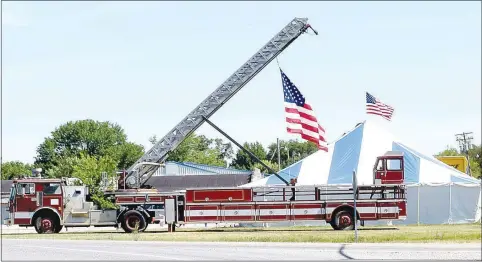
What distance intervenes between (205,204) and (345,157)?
10421 mm

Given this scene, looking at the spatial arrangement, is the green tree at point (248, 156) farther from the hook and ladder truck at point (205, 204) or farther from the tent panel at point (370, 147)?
the hook and ladder truck at point (205, 204)

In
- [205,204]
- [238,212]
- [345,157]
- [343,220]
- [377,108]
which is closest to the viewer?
[343,220]

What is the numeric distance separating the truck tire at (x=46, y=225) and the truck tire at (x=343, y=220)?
486 inches

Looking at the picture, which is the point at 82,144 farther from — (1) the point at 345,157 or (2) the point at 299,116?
(2) the point at 299,116

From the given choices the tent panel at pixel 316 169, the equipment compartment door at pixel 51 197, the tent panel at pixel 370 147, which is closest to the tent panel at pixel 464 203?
the tent panel at pixel 370 147

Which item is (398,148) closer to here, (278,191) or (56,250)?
(278,191)

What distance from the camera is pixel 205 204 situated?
34719 millimetres

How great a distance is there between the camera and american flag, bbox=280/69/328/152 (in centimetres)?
3550

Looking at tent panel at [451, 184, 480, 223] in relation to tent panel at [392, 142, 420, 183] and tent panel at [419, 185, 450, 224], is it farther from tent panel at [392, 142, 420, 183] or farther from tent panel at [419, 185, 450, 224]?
tent panel at [392, 142, 420, 183]

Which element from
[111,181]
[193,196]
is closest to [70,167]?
[111,181]

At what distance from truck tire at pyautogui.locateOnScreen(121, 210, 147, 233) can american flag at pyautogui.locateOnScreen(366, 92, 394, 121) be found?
1457cm

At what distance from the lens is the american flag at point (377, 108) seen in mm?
42594

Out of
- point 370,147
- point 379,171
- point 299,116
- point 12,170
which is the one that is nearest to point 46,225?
point 299,116

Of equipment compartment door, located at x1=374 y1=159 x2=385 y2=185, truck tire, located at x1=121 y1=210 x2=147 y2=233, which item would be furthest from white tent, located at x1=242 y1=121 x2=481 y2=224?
truck tire, located at x1=121 y1=210 x2=147 y2=233
